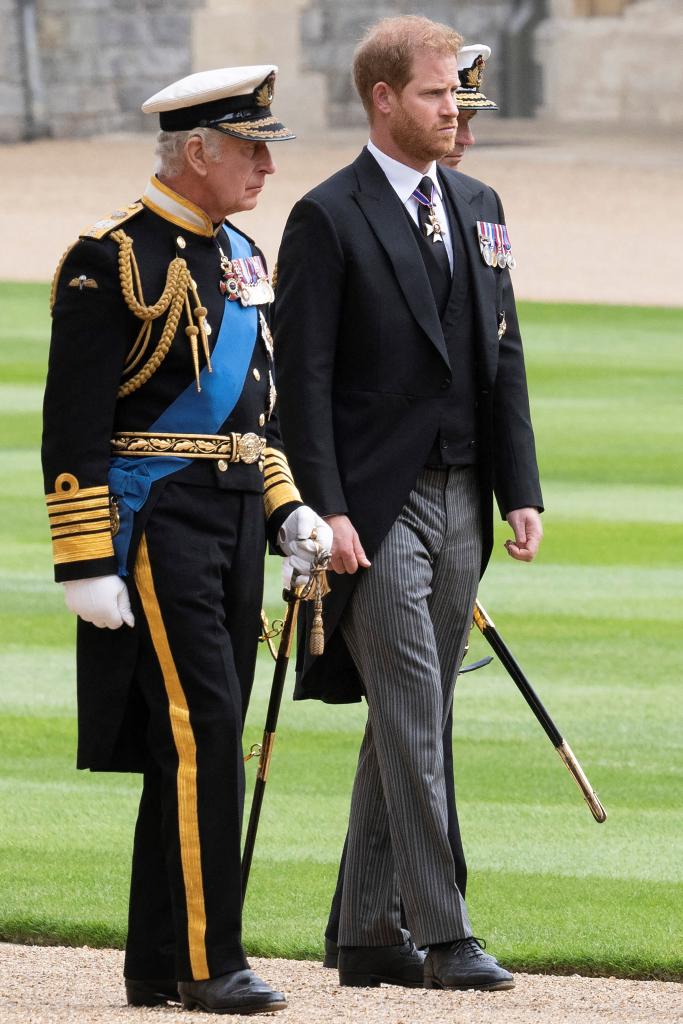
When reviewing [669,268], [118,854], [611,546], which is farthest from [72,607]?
[669,268]

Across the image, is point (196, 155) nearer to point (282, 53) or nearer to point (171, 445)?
point (171, 445)

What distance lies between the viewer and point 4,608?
793 centimetres

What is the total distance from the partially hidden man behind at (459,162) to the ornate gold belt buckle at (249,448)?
2.45 feet

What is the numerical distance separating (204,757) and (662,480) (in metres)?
7.13

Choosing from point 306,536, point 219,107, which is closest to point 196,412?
point 306,536

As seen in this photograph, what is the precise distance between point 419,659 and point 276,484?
406mm

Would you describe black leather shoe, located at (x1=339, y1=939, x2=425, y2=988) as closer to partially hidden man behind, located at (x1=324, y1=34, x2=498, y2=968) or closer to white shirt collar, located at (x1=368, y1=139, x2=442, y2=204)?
partially hidden man behind, located at (x1=324, y1=34, x2=498, y2=968)

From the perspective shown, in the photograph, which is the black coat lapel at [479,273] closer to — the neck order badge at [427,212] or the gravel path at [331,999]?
the neck order badge at [427,212]

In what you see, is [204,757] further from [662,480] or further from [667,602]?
[662,480]

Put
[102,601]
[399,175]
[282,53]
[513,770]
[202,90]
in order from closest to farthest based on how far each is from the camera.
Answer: [102,601] → [202,90] → [399,175] → [513,770] → [282,53]

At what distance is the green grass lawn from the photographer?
15.3 ft

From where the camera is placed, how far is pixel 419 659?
3859mm

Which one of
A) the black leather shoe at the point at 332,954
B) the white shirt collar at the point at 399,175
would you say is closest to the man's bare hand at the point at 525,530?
the white shirt collar at the point at 399,175

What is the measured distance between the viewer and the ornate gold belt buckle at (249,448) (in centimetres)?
368
